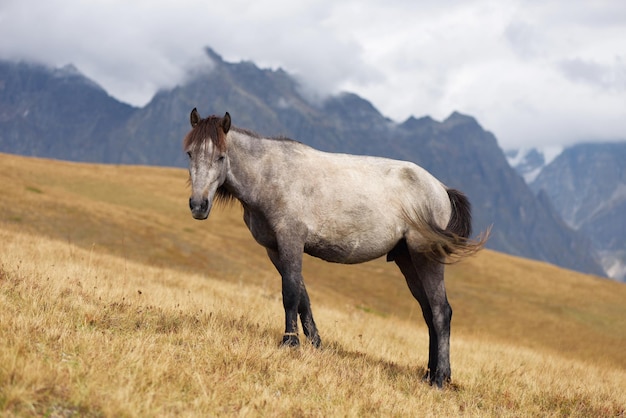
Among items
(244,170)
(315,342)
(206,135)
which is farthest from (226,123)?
(315,342)

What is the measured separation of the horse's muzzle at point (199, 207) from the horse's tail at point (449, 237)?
3.10m

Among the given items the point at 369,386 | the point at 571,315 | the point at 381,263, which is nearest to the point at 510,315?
the point at 571,315

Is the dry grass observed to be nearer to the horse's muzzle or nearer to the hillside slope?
the horse's muzzle

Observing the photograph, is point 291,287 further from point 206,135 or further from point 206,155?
point 206,135

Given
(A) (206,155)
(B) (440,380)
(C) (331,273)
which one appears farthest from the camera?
(C) (331,273)

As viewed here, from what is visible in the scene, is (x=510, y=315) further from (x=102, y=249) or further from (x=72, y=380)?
(x=72, y=380)

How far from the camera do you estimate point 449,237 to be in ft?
28.1

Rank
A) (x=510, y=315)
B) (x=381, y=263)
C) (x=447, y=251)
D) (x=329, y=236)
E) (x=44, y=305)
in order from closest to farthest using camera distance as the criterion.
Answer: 1. (x=44, y=305)
2. (x=329, y=236)
3. (x=447, y=251)
4. (x=510, y=315)
5. (x=381, y=263)

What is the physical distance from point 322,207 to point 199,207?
1814mm

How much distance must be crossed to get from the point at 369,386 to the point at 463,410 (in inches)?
53.5

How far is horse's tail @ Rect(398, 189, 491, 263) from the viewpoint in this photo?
27.6 feet

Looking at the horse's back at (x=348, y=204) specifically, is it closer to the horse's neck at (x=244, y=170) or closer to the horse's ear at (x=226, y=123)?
the horse's neck at (x=244, y=170)

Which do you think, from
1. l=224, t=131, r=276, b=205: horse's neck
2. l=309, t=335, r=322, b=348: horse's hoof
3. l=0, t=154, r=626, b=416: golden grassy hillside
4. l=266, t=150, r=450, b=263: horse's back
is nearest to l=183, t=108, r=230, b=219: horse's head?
l=224, t=131, r=276, b=205: horse's neck

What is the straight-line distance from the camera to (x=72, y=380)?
15.6 ft
